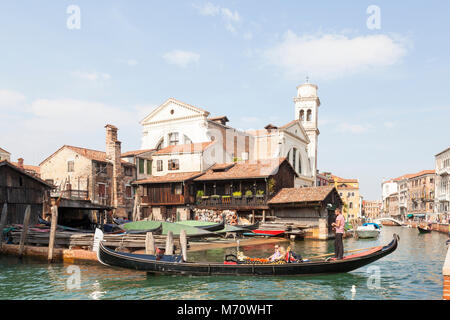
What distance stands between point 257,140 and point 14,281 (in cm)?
3711

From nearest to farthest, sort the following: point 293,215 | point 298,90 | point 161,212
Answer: point 293,215, point 161,212, point 298,90

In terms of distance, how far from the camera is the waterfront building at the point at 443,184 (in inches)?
2490

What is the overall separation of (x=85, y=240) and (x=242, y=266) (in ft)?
31.5

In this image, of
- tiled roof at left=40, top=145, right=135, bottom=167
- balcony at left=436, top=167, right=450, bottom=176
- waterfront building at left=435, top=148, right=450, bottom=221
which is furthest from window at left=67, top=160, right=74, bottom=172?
balcony at left=436, top=167, right=450, bottom=176

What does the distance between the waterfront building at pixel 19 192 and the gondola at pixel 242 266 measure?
13.2m

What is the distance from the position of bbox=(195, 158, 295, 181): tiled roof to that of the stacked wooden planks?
14.9 m

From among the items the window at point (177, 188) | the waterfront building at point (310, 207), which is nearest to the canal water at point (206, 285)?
the waterfront building at point (310, 207)

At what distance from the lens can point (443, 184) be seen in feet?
217

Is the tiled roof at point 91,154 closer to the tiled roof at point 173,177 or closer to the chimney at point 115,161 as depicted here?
the chimney at point 115,161

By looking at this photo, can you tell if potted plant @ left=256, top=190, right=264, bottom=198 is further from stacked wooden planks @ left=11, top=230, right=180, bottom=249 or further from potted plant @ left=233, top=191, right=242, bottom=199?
stacked wooden planks @ left=11, top=230, right=180, bottom=249

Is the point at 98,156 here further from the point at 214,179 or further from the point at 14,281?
the point at 14,281

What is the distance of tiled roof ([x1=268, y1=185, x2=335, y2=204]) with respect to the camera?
33366 mm

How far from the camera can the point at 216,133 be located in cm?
4681
